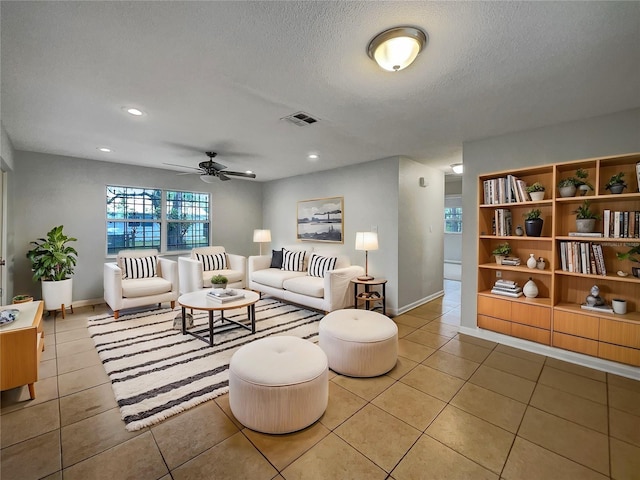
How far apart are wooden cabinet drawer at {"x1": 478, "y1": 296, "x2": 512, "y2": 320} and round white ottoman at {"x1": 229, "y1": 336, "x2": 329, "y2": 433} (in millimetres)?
2379

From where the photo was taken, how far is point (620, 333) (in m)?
2.54

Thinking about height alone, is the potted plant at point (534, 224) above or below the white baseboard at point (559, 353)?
above

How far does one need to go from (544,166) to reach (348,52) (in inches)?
97.6

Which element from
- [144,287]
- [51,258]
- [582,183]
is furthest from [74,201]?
[582,183]

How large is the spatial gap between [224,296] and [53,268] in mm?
2826

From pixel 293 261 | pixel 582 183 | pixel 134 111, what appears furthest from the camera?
pixel 293 261

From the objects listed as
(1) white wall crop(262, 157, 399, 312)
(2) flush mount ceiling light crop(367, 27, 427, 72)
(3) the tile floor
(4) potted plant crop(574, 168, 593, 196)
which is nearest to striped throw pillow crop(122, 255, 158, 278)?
(3) the tile floor

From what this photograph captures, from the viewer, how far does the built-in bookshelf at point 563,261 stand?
2574 mm

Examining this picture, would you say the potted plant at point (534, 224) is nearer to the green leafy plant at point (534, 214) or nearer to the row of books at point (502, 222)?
the green leafy plant at point (534, 214)

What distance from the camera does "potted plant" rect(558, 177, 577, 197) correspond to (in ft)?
9.22

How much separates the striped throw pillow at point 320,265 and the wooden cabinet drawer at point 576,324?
291 cm

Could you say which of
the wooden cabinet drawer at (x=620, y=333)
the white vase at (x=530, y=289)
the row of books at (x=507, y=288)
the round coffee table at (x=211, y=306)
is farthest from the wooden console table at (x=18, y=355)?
the wooden cabinet drawer at (x=620, y=333)

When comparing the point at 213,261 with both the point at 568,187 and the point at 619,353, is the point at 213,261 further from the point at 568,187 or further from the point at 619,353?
the point at 619,353

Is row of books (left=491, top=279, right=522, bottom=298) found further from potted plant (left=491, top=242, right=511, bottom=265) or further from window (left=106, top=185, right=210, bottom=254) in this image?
window (left=106, top=185, right=210, bottom=254)
